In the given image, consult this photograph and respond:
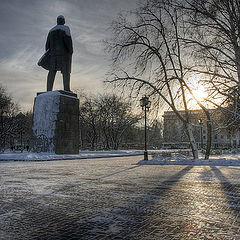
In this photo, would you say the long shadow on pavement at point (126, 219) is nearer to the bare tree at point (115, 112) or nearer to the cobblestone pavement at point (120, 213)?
the cobblestone pavement at point (120, 213)

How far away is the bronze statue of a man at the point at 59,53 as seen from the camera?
926 inches

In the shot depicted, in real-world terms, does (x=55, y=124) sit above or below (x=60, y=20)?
below

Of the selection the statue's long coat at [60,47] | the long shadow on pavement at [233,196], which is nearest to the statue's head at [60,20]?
the statue's long coat at [60,47]

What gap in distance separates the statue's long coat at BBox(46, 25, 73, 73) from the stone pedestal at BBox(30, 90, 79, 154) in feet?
7.68

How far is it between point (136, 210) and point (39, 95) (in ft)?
68.9

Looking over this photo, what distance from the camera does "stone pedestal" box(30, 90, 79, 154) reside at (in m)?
22.2

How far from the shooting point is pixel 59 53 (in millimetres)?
23547

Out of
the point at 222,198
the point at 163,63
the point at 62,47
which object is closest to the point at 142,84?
the point at 163,63

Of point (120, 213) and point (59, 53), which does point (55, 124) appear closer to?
point (59, 53)

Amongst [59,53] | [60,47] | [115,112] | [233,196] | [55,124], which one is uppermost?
[60,47]

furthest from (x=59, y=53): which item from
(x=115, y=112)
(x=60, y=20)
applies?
(x=115, y=112)

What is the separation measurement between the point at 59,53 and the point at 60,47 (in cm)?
53

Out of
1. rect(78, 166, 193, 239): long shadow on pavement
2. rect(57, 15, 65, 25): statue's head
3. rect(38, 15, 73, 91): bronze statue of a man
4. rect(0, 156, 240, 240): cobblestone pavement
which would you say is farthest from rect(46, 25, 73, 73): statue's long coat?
rect(78, 166, 193, 239): long shadow on pavement

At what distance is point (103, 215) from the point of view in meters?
4.05
